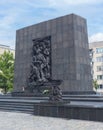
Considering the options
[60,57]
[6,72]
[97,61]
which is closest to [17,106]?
[60,57]

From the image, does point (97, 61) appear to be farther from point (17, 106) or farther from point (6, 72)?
point (17, 106)

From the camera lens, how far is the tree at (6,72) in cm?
3250

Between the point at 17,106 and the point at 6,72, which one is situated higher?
the point at 6,72

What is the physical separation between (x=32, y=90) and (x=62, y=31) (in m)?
5.35

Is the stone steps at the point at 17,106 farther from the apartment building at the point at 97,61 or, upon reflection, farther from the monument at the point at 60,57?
the apartment building at the point at 97,61

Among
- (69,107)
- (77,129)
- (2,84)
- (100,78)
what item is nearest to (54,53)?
(69,107)

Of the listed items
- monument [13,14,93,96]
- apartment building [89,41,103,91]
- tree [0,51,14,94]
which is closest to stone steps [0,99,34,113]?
monument [13,14,93,96]

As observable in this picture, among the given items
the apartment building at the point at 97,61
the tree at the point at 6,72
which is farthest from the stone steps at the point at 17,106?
the apartment building at the point at 97,61

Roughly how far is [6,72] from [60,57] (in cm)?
1491

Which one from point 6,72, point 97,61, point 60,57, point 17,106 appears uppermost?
point 97,61

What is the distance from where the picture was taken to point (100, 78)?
61219mm

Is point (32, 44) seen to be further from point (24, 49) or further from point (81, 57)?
point (81, 57)

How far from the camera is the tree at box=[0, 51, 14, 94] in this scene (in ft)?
107

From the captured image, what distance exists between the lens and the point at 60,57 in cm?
1928
